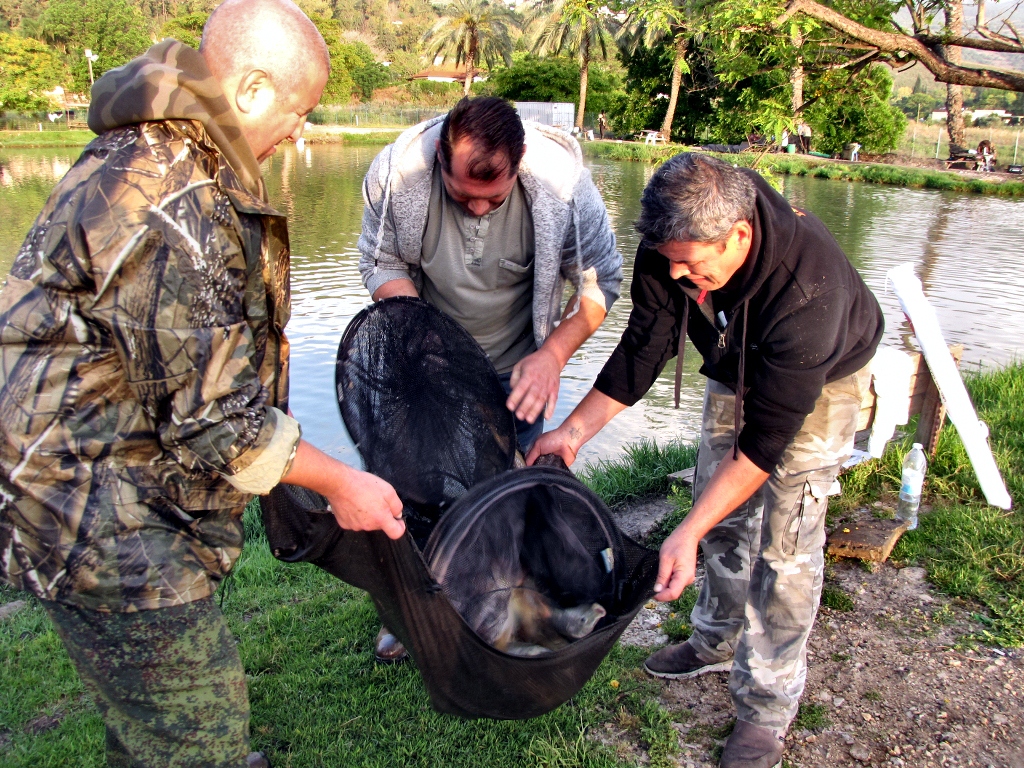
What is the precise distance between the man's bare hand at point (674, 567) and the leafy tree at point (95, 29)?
69144 millimetres

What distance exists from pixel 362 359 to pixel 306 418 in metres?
5.02

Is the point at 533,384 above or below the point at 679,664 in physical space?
above

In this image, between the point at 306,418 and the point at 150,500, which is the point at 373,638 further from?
the point at 306,418

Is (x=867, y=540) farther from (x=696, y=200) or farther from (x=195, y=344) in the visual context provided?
(x=195, y=344)

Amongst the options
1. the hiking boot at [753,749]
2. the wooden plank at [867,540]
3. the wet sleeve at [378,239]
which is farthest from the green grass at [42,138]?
the hiking boot at [753,749]

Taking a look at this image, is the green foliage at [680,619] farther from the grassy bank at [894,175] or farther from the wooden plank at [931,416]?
the grassy bank at [894,175]

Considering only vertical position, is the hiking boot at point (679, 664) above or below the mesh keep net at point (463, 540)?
below

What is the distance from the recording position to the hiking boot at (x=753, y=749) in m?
2.67

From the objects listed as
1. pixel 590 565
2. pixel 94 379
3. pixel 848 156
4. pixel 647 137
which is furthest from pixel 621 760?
pixel 647 137

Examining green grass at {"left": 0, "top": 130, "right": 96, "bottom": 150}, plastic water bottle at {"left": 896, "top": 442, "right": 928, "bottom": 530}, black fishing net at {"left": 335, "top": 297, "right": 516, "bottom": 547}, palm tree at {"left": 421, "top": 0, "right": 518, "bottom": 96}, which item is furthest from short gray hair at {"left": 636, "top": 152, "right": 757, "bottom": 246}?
palm tree at {"left": 421, "top": 0, "right": 518, "bottom": 96}

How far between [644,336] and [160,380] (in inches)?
70.9

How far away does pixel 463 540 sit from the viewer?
246 centimetres

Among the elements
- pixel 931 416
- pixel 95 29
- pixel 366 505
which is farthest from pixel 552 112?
pixel 366 505

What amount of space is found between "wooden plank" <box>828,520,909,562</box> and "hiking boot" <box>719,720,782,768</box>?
4.67 feet
